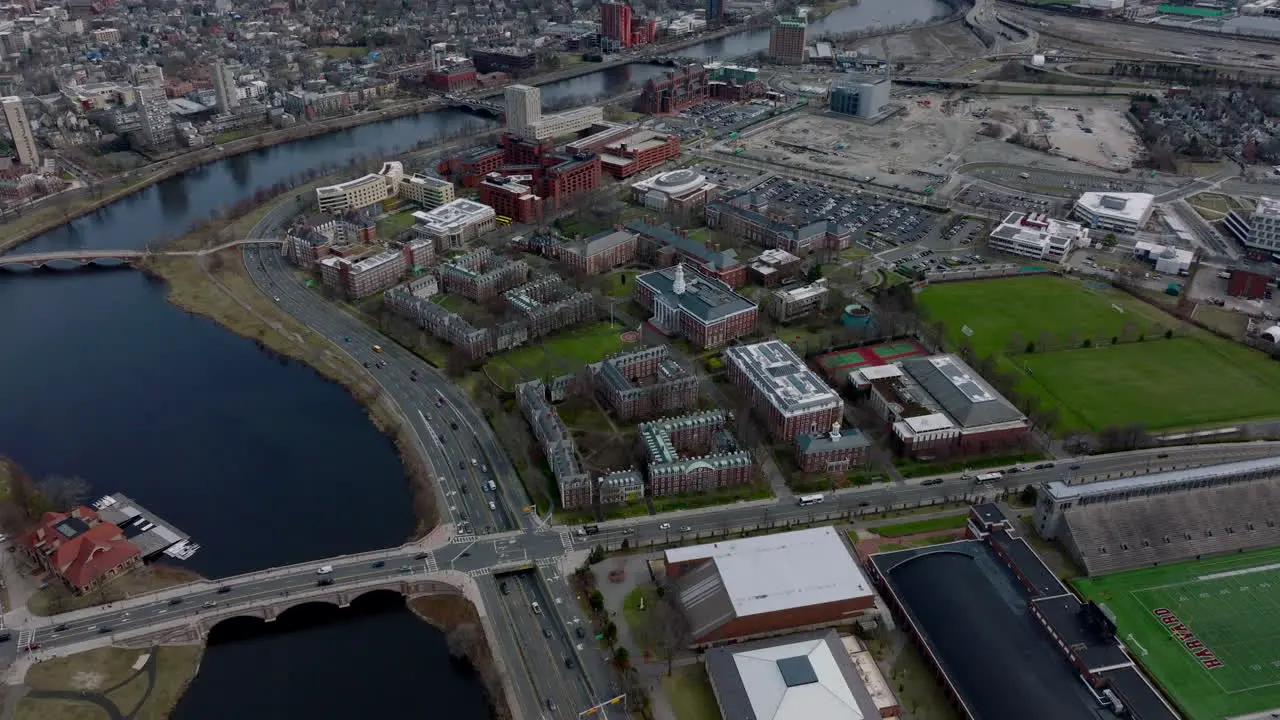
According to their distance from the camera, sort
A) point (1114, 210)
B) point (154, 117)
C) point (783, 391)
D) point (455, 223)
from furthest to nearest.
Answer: point (154, 117) → point (1114, 210) → point (455, 223) → point (783, 391)

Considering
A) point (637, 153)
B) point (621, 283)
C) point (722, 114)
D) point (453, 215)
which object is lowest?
point (621, 283)

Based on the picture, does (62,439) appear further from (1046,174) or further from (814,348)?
(1046,174)

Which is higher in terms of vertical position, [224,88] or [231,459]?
[224,88]

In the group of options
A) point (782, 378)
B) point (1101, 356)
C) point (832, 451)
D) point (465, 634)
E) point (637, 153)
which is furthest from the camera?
point (637, 153)

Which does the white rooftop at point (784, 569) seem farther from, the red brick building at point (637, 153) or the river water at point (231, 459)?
the red brick building at point (637, 153)

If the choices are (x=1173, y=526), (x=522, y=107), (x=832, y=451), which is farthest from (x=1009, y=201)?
(x=522, y=107)

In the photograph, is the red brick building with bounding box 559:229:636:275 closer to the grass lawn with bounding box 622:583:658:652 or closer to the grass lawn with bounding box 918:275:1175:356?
the grass lawn with bounding box 918:275:1175:356

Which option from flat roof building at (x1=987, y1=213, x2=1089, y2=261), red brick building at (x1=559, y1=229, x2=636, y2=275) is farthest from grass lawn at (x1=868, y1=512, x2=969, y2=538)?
flat roof building at (x1=987, y1=213, x2=1089, y2=261)

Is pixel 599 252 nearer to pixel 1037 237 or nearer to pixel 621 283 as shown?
pixel 621 283

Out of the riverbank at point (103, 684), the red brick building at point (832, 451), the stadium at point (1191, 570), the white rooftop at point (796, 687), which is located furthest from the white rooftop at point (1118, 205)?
the riverbank at point (103, 684)
